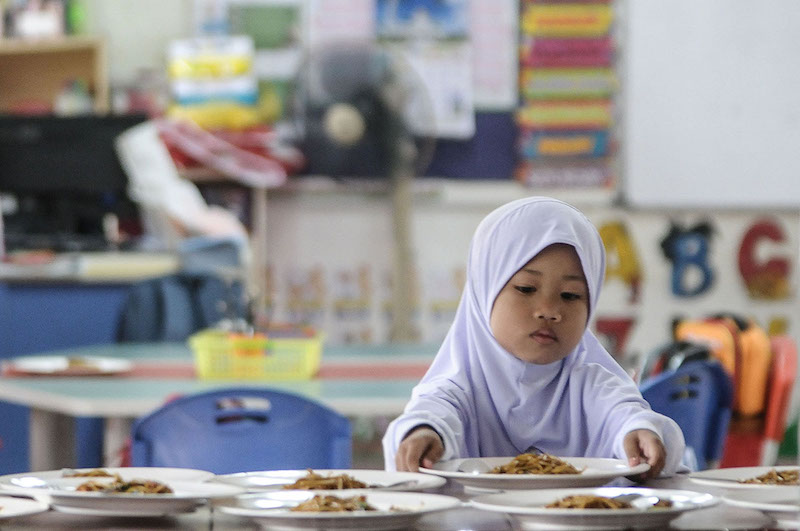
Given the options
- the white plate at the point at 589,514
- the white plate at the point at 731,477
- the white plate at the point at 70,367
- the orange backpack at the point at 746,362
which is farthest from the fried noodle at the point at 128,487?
the orange backpack at the point at 746,362

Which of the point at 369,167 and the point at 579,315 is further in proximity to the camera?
the point at 369,167

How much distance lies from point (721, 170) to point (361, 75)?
1.74 meters

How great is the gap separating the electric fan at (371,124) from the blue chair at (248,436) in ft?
11.0

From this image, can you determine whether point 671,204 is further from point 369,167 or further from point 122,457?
point 122,457

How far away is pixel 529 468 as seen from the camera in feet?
3.98

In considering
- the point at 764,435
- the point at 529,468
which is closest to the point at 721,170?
the point at 764,435

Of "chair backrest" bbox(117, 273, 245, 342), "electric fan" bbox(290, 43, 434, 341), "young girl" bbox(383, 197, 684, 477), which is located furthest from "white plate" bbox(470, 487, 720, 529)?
"electric fan" bbox(290, 43, 434, 341)

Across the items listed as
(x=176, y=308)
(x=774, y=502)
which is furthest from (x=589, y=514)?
(x=176, y=308)

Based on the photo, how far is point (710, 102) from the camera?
5.78 metres

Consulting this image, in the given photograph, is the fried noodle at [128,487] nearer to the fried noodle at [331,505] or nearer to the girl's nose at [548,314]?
the fried noodle at [331,505]

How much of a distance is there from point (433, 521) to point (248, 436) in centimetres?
115

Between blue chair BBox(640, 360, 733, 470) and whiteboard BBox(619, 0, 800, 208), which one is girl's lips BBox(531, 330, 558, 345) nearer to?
blue chair BBox(640, 360, 733, 470)

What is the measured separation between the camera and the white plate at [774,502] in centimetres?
96

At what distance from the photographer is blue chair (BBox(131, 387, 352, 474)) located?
6.71ft
